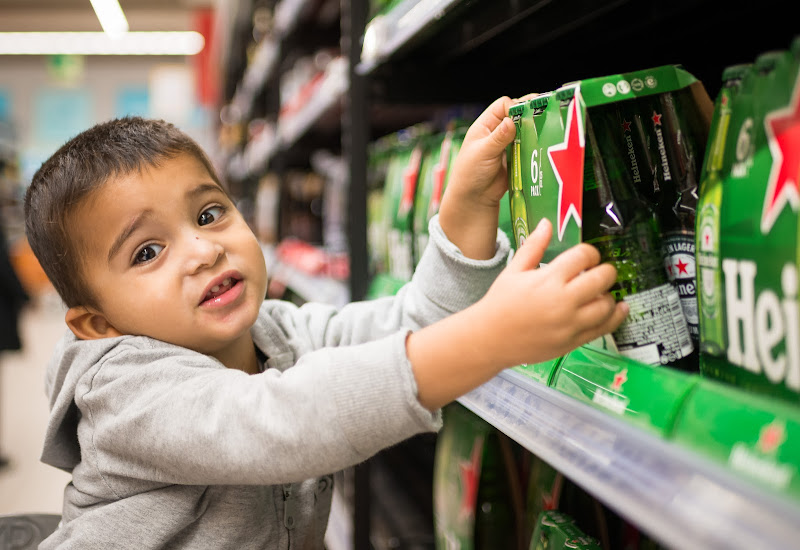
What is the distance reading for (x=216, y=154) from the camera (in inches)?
298

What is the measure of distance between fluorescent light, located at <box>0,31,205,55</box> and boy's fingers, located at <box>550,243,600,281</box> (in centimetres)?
990

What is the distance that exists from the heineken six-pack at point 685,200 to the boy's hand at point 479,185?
0.04 metres

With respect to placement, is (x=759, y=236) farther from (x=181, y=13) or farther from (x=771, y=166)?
(x=181, y=13)

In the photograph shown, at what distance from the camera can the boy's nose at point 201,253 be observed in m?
0.85

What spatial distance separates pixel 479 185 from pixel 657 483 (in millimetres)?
464

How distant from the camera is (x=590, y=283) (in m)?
0.57

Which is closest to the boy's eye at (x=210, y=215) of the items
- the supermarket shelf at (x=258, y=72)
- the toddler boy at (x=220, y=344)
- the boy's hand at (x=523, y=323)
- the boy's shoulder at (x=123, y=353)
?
the toddler boy at (x=220, y=344)

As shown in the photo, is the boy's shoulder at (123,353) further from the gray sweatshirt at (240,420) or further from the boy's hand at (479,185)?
the boy's hand at (479,185)

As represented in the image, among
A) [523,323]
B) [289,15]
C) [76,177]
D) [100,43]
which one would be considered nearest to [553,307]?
[523,323]

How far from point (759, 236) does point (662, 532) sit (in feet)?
0.75

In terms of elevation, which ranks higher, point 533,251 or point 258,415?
point 533,251

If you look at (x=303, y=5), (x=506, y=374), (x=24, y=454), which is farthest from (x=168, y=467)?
(x=24, y=454)

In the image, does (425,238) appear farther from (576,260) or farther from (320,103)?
(320,103)

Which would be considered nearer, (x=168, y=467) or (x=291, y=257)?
(x=168, y=467)
